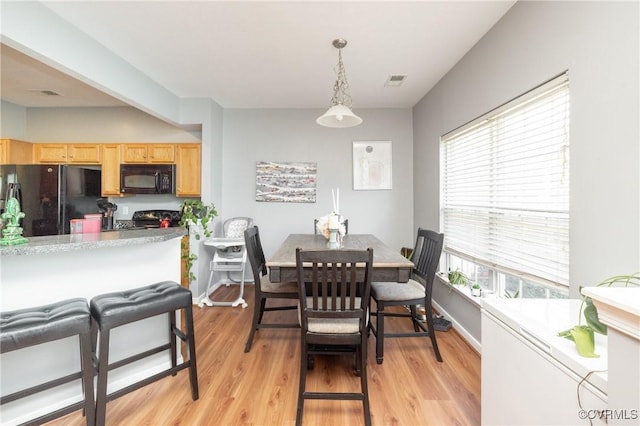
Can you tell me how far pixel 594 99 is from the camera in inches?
50.6

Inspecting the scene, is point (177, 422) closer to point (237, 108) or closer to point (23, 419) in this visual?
point (23, 419)

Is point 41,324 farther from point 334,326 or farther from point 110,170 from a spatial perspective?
point 110,170

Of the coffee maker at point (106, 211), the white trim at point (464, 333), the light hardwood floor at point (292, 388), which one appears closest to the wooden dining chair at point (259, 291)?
the light hardwood floor at point (292, 388)

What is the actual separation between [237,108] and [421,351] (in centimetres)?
377

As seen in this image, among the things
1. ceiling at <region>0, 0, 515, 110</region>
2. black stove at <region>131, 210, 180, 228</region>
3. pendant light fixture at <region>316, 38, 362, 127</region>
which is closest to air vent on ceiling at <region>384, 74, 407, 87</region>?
ceiling at <region>0, 0, 515, 110</region>

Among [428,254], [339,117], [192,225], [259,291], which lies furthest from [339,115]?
[192,225]

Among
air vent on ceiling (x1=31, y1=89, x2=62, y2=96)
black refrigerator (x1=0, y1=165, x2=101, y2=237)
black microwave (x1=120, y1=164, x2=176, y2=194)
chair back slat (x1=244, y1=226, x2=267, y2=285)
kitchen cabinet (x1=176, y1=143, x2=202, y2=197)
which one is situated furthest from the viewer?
kitchen cabinet (x1=176, y1=143, x2=202, y2=197)

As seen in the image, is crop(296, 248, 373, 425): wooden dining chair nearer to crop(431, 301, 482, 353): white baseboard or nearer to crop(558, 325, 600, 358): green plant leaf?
crop(558, 325, 600, 358): green plant leaf

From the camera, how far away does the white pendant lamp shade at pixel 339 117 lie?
2104 millimetres

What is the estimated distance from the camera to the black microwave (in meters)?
3.64

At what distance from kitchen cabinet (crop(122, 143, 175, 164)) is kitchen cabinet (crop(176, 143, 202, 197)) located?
16cm

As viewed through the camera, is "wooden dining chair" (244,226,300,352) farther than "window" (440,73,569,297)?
Yes

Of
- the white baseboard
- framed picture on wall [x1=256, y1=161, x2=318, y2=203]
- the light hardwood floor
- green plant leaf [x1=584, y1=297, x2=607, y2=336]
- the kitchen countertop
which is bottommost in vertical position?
the light hardwood floor

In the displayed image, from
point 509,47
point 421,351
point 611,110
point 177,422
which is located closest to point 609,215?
point 611,110
